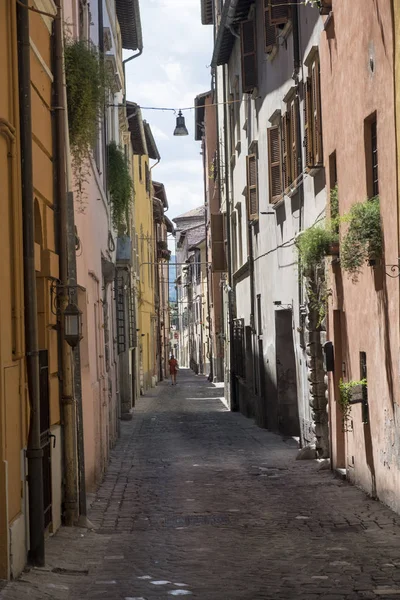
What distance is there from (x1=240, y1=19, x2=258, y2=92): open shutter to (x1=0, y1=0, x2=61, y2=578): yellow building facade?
13551mm

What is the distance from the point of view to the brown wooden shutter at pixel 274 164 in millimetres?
20688

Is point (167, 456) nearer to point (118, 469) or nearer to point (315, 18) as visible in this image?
point (118, 469)

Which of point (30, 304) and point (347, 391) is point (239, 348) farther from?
point (30, 304)

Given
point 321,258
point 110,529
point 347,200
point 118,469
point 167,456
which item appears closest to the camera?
point 110,529

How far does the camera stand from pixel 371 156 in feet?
41.6

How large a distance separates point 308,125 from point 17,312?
8.88 metres

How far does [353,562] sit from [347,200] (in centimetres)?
568

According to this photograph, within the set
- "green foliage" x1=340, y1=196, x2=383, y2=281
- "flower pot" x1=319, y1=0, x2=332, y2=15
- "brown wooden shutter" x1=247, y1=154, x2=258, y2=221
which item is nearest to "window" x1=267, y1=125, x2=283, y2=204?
"brown wooden shutter" x1=247, y1=154, x2=258, y2=221

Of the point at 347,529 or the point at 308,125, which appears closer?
the point at 347,529

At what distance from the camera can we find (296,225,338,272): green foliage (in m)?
14.5

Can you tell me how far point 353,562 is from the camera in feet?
30.5

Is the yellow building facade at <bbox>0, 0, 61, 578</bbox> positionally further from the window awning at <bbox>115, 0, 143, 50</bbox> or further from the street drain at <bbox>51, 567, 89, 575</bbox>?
the window awning at <bbox>115, 0, 143, 50</bbox>

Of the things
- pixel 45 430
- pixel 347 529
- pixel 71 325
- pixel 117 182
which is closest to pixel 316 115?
pixel 71 325

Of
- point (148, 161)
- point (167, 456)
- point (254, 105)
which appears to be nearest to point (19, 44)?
point (167, 456)
